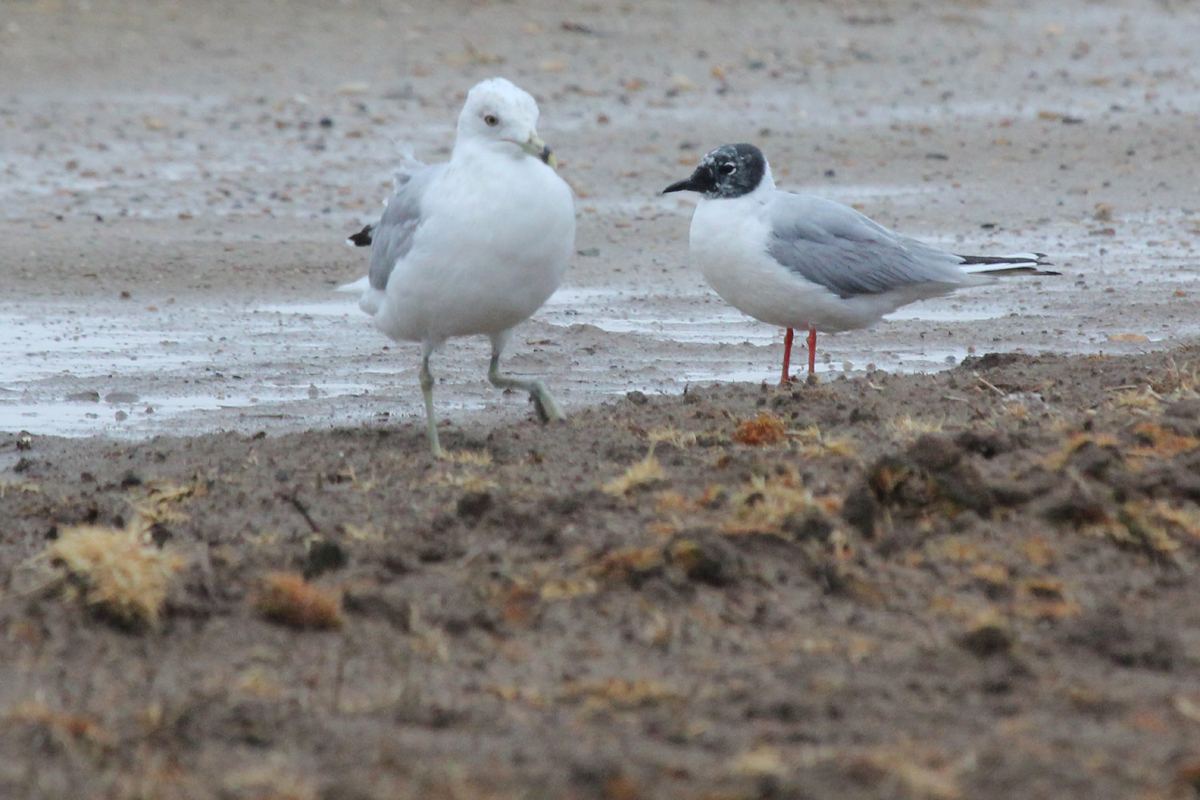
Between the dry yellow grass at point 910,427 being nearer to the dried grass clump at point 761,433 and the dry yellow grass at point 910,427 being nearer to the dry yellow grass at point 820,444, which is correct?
the dry yellow grass at point 820,444

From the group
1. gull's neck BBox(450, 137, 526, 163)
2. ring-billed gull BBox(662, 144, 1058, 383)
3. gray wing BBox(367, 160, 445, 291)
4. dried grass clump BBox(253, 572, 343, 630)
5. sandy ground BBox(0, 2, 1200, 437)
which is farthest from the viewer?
sandy ground BBox(0, 2, 1200, 437)

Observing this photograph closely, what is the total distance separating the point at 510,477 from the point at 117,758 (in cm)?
225

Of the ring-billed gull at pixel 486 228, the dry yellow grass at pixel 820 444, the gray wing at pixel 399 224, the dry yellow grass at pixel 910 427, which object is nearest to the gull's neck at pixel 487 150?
the ring-billed gull at pixel 486 228

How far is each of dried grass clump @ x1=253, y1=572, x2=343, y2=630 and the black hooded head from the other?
169 inches

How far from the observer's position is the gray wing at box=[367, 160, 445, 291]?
245 inches

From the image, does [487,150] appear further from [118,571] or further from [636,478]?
[118,571]

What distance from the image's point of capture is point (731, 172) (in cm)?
803

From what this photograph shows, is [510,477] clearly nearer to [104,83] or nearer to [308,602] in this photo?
[308,602]

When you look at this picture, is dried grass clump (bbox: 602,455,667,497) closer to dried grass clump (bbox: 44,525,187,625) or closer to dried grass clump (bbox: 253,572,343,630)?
dried grass clump (bbox: 253,572,343,630)

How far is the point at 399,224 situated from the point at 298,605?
2.53 m

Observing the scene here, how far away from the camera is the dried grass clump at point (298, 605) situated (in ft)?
13.4

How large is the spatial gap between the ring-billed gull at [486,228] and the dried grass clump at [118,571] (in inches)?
71.8

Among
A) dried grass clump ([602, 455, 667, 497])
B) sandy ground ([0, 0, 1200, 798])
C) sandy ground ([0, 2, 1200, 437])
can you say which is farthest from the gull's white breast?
sandy ground ([0, 2, 1200, 437])

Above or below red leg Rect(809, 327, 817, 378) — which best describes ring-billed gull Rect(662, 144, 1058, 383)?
above
